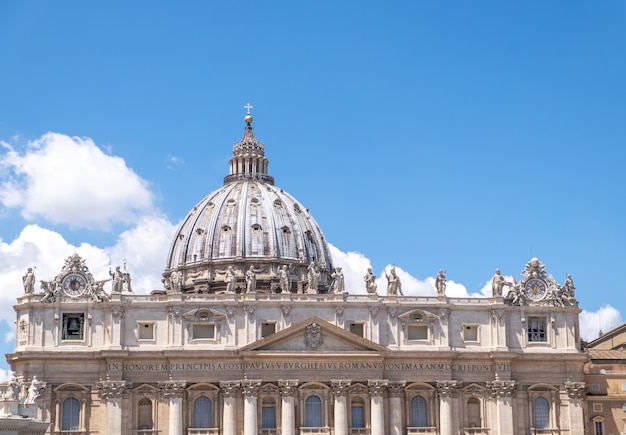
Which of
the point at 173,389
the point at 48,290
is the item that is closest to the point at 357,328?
the point at 173,389

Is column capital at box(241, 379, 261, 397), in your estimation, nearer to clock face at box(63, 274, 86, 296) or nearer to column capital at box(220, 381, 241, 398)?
column capital at box(220, 381, 241, 398)

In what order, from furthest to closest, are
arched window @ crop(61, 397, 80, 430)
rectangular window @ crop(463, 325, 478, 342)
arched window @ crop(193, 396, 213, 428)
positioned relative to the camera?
rectangular window @ crop(463, 325, 478, 342)
arched window @ crop(193, 396, 213, 428)
arched window @ crop(61, 397, 80, 430)

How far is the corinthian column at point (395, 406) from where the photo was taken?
4663 inches

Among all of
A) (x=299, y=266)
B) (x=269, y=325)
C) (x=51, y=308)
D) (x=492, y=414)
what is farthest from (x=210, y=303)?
(x=299, y=266)

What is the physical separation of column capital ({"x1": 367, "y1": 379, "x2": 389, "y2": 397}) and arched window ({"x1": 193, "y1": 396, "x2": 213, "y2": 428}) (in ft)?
42.4

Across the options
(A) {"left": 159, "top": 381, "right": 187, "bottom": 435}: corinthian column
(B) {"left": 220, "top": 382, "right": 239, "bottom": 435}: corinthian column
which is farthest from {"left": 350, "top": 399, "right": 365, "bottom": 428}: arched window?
(A) {"left": 159, "top": 381, "right": 187, "bottom": 435}: corinthian column

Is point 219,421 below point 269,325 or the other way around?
below

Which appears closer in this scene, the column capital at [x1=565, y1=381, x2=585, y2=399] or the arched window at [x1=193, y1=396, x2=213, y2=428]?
the arched window at [x1=193, y1=396, x2=213, y2=428]

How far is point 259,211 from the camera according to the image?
522 feet

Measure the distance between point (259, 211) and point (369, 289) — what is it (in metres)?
40.2

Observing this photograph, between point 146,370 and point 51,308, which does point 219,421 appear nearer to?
point 146,370

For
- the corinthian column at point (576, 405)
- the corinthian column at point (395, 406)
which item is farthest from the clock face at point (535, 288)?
the corinthian column at point (395, 406)

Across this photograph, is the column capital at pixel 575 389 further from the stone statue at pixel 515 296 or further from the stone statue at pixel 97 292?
the stone statue at pixel 97 292

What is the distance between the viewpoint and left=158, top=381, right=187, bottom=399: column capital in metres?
Result: 117
